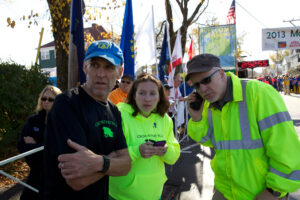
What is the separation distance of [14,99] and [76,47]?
3246 mm

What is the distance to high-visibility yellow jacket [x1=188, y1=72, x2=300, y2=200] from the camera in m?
1.51

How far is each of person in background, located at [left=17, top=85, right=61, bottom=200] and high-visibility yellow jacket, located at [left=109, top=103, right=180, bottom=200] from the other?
93cm

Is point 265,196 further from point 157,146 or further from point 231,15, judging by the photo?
point 231,15

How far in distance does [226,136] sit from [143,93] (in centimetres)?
107

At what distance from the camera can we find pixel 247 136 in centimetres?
170

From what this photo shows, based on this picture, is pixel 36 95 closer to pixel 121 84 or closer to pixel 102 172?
pixel 121 84

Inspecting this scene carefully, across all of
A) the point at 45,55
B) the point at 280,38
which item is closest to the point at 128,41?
the point at 280,38

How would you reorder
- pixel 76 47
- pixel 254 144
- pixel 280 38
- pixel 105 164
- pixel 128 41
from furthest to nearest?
pixel 280 38 < pixel 128 41 < pixel 76 47 < pixel 254 144 < pixel 105 164

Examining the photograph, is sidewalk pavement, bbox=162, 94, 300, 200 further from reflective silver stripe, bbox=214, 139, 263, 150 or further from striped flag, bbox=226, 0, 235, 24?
striped flag, bbox=226, 0, 235, 24

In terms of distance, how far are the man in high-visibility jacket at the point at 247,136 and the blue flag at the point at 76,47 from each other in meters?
1.80

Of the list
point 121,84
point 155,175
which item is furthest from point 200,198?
point 121,84

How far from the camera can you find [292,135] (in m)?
1.51

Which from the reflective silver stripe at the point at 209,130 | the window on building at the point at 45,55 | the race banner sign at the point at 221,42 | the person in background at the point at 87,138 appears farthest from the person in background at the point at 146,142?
the window on building at the point at 45,55

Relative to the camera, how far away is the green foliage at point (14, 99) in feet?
17.0
